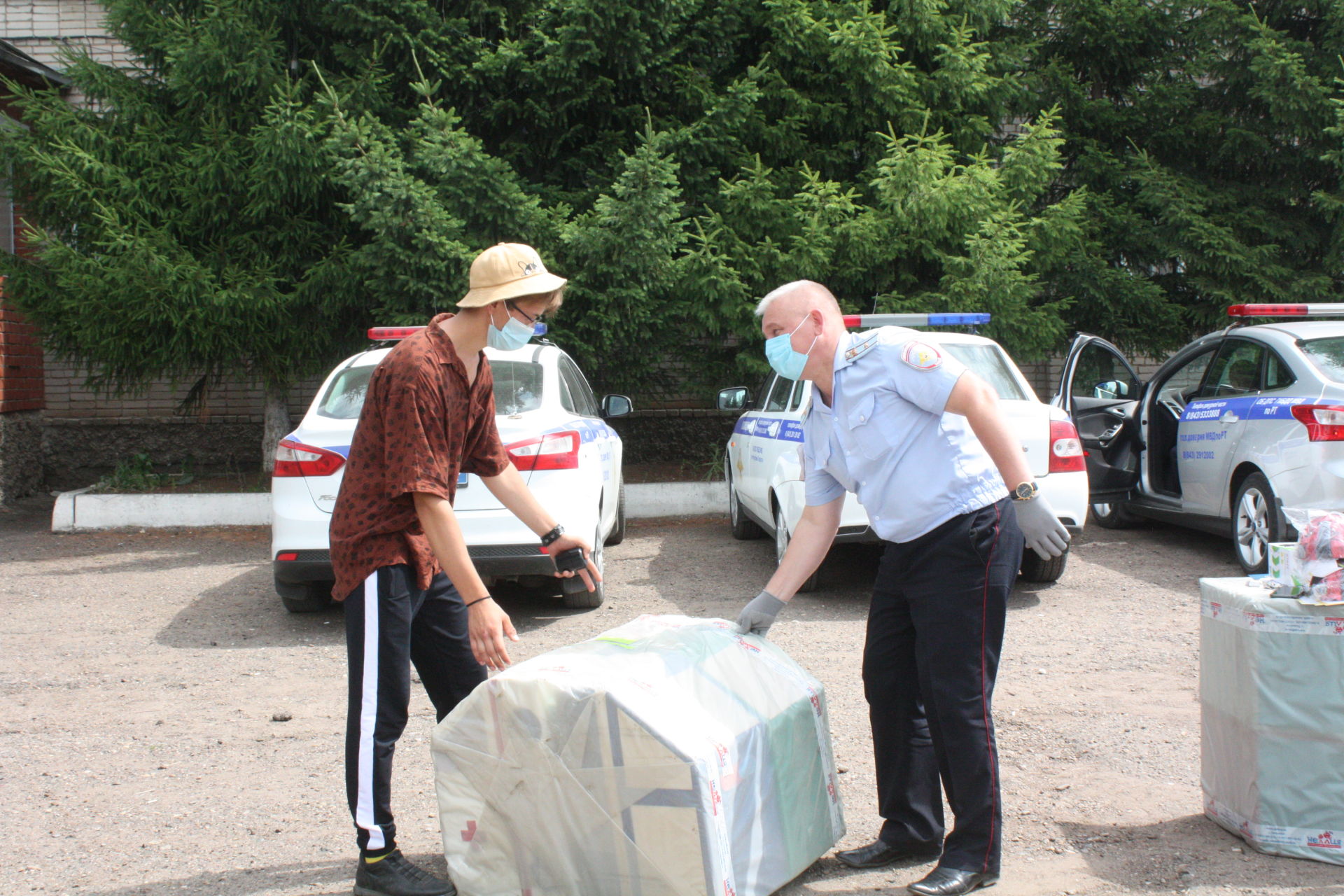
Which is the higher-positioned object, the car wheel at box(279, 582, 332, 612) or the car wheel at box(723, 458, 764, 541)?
the car wheel at box(723, 458, 764, 541)

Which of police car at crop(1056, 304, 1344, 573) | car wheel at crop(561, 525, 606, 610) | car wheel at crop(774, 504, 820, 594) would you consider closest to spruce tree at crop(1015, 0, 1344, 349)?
police car at crop(1056, 304, 1344, 573)

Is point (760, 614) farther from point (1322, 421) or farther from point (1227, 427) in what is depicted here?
point (1227, 427)

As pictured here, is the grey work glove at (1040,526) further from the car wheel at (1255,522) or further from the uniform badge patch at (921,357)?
the car wheel at (1255,522)

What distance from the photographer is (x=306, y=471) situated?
6.14 metres

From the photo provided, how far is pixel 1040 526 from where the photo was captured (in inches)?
118

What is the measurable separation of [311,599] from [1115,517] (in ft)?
21.7

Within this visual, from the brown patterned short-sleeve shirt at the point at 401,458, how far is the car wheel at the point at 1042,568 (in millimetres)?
4911

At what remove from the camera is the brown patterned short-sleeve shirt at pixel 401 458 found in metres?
2.87

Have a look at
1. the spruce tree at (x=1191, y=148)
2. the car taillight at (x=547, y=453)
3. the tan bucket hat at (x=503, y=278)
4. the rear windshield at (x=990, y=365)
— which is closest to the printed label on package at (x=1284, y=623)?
the tan bucket hat at (x=503, y=278)

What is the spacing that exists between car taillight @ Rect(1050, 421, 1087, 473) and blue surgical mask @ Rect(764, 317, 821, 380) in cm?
370

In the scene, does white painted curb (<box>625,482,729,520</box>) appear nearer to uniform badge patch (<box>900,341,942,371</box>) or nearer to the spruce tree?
the spruce tree

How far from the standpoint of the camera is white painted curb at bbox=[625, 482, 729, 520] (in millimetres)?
10805

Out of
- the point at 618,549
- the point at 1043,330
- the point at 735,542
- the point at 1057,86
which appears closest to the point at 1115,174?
the point at 1057,86

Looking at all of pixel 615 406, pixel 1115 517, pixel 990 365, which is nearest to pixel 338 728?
pixel 615 406
